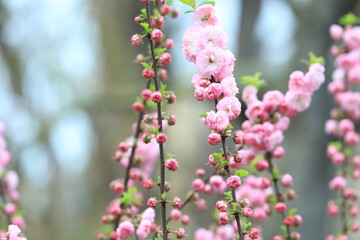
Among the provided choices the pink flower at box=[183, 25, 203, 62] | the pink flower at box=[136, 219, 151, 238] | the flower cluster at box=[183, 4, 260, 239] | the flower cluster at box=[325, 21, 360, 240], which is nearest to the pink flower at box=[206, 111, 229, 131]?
the flower cluster at box=[183, 4, 260, 239]

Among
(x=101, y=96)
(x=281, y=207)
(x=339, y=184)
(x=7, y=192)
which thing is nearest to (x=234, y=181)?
(x=281, y=207)

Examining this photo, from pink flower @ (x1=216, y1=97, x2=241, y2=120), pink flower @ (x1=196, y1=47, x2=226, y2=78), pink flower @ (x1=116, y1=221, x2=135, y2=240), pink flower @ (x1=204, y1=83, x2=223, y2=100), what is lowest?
pink flower @ (x1=116, y1=221, x2=135, y2=240)

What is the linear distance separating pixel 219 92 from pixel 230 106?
27 millimetres

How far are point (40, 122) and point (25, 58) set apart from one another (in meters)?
0.68

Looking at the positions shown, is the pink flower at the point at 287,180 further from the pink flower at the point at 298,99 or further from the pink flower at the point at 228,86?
the pink flower at the point at 228,86

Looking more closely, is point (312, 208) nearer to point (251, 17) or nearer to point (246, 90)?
point (251, 17)

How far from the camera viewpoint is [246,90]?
3.45 ft

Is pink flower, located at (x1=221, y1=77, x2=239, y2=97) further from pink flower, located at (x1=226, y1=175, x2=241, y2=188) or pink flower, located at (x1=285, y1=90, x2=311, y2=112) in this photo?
pink flower, located at (x1=285, y1=90, x2=311, y2=112)

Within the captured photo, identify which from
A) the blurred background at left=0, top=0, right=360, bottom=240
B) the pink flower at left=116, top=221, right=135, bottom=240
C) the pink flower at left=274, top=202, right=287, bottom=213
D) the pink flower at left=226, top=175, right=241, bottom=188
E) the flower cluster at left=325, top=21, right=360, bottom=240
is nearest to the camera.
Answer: the pink flower at left=226, top=175, right=241, bottom=188

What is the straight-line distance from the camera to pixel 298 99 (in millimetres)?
1010

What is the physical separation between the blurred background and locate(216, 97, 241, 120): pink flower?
152 centimetres

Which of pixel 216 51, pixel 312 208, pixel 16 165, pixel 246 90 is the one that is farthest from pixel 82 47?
pixel 216 51

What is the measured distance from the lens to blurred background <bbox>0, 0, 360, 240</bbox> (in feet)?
8.14

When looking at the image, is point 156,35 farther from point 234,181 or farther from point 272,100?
point 272,100
